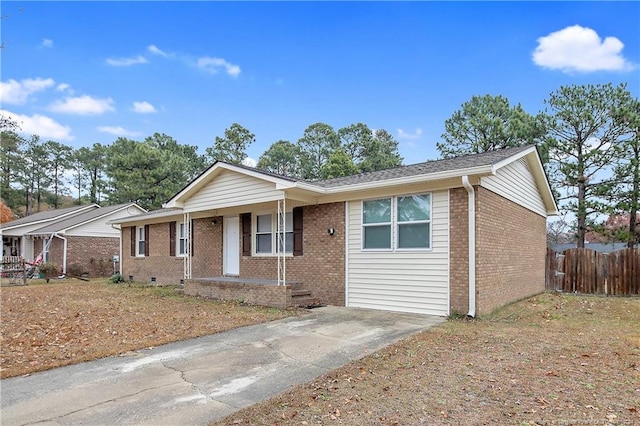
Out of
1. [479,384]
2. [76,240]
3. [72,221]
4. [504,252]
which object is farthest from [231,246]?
[72,221]

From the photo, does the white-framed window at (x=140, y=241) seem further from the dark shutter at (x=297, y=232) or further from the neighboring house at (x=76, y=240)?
the dark shutter at (x=297, y=232)

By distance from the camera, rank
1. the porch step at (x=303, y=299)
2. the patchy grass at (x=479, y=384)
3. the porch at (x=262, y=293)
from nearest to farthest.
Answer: the patchy grass at (x=479, y=384) → the porch at (x=262, y=293) → the porch step at (x=303, y=299)

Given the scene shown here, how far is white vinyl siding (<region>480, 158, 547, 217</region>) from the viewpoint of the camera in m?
9.14

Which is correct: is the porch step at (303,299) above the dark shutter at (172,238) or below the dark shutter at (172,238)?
below

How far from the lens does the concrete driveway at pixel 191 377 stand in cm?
385

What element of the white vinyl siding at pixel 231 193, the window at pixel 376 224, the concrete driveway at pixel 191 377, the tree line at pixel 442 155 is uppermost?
the tree line at pixel 442 155

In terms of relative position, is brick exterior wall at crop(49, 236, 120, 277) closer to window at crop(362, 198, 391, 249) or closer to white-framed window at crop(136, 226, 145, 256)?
white-framed window at crop(136, 226, 145, 256)

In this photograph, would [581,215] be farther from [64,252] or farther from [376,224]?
[64,252]

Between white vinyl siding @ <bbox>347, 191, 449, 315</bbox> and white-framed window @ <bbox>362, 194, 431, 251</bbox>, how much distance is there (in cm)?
13

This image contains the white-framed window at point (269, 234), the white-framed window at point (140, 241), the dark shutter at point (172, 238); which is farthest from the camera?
the white-framed window at point (140, 241)

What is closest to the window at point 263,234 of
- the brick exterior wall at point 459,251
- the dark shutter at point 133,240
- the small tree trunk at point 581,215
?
the brick exterior wall at point 459,251

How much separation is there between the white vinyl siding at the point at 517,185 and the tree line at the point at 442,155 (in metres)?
8.38

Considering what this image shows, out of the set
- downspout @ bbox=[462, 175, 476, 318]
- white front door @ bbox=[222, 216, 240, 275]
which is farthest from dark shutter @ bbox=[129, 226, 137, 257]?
downspout @ bbox=[462, 175, 476, 318]

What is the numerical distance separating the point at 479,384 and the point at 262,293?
6.70m
